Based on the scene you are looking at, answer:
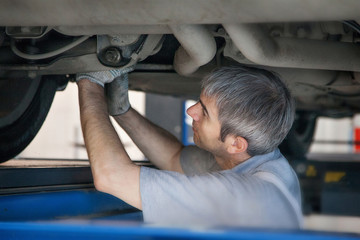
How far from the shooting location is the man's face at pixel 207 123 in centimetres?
128

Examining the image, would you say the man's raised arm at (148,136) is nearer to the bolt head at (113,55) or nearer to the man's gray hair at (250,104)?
the bolt head at (113,55)

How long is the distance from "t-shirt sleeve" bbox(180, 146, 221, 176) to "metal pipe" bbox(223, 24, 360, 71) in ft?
1.39

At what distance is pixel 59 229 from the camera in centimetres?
81

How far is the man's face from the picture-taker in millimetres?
1281

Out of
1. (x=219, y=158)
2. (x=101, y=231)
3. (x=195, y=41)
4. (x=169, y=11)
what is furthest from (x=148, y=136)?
(x=101, y=231)

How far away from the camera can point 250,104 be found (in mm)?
1242

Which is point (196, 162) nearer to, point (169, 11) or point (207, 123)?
point (207, 123)

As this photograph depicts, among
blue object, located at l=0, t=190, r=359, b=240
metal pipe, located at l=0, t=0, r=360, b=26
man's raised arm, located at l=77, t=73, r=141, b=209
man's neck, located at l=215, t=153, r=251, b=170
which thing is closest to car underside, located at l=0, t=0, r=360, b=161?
metal pipe, located at l=0, t=0, r=360, b=26

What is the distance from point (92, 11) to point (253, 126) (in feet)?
1.52

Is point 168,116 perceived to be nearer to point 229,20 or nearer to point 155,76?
point 155,76

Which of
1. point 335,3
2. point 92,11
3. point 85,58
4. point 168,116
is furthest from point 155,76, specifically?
point 168,116

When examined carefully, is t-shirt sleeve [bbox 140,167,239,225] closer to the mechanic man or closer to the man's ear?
the mechanic man

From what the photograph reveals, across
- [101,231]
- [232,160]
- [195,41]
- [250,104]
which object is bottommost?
[101,231]

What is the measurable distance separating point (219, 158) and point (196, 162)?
0.63ft
